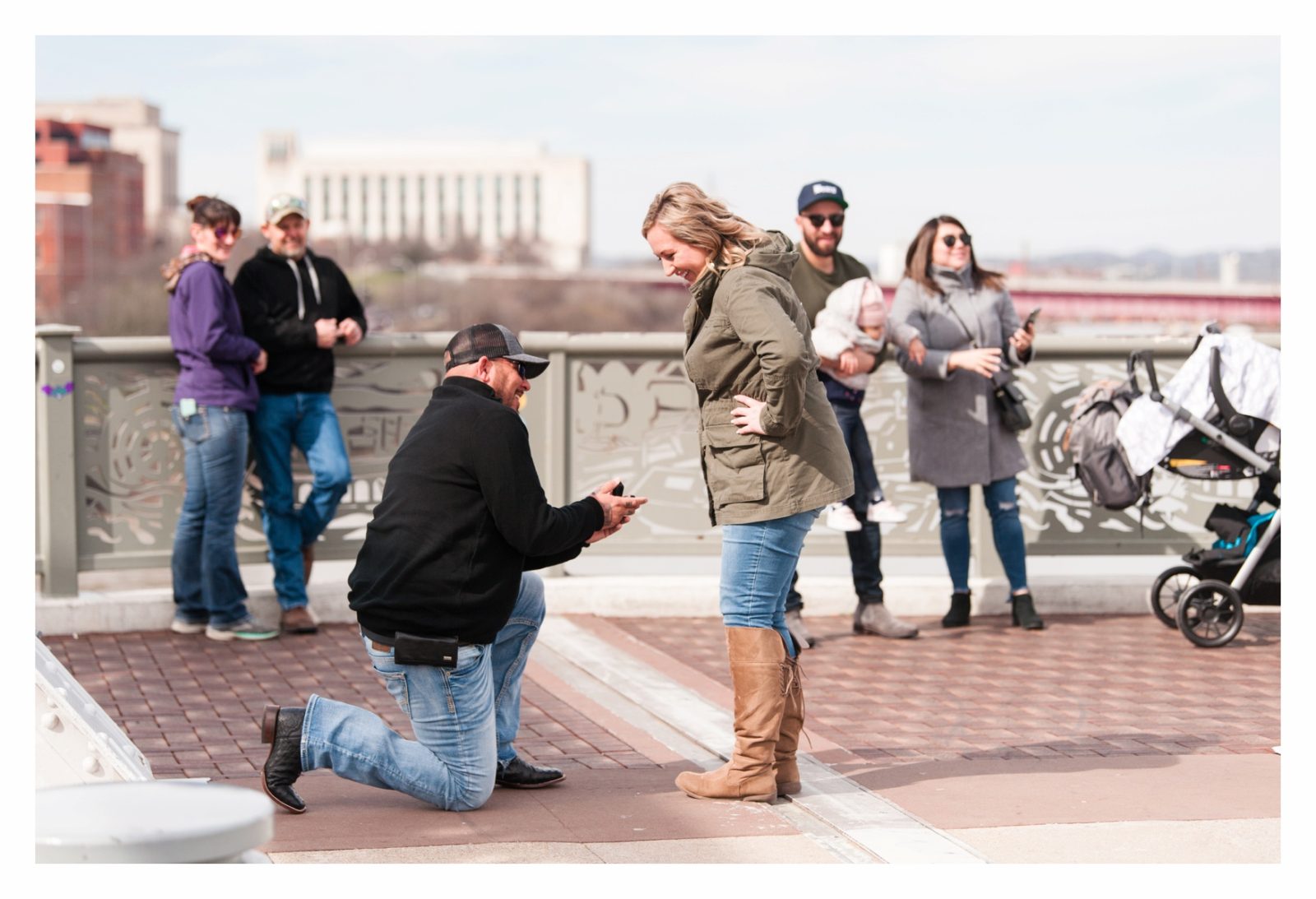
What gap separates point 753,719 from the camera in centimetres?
506

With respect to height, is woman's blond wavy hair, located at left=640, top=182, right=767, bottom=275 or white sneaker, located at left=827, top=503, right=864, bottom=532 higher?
woman's blond wavy hair, located at left=640, top=182, right=767, bottom=275

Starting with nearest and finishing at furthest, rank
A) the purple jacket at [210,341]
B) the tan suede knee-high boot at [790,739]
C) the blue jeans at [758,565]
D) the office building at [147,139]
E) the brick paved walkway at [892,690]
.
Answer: the blue jeans at [758,565] → the tan suede knee-high boot at [790,739] → the brick paved walkway at [892,690] → the purple jacket at [210,341] → the office building at [147,139]

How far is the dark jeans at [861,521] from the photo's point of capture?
762cm

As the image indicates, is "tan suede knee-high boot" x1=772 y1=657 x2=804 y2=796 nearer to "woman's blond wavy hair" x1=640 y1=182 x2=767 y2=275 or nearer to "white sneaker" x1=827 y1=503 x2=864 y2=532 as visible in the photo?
"woman's blond wavy hair" x1=640 y1=182 x2=767 y2=275

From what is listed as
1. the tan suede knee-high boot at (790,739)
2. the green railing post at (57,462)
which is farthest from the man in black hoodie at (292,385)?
the tan suede knee-high boot at (790,739)

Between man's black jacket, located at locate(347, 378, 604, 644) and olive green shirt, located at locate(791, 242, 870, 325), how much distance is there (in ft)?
9.30

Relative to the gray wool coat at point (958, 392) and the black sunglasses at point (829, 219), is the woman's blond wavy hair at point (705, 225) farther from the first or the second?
the gray wool coat at point (958, 392)

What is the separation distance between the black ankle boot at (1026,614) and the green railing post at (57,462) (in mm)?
4458

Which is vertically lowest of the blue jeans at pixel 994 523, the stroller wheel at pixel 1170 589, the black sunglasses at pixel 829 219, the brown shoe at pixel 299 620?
the brown shoe at pixel 299 620

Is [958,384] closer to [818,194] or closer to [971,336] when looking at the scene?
[971,336]

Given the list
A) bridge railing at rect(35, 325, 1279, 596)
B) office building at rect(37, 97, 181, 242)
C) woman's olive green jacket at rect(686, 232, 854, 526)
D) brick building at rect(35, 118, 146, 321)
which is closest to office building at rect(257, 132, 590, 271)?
office building at rect(37, 97, 181, 242)

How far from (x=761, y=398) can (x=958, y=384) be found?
10.2 ft

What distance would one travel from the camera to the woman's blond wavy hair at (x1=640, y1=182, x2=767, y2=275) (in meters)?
4.96

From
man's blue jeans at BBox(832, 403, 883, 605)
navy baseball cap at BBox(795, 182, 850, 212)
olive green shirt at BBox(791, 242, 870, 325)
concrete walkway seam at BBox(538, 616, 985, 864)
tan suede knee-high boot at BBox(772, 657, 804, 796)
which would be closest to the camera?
concrete walkway seam at BBox(538, 616, 985, 864)
